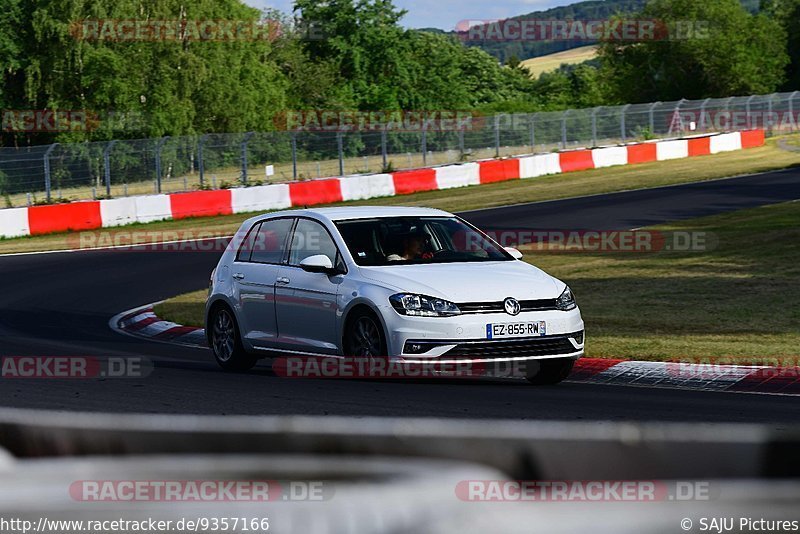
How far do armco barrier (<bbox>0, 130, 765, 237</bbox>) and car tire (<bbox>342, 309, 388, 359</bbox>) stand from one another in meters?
23.1

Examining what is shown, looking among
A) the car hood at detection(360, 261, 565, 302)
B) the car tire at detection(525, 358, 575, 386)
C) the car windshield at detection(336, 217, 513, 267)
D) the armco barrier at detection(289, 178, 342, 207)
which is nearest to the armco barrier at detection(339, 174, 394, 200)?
the armco barrier at detection(289, 178, 342, 207)

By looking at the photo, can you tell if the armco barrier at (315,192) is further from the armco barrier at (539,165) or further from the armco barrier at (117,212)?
the armco barrier at (539,165)

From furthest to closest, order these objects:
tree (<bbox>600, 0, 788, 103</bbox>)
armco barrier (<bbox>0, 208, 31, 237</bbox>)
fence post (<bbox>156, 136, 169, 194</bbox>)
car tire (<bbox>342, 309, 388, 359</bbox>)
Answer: tree (<bbox>600, 0, 788, 103</bbox>) < fence post (<bbox>156, 136, 169, 194</bbox>) < armco barrier (<bbox>0, 208, 31, 237</bbox>) < car tire (<bbox>342, 309, 388, 359</bbox>)

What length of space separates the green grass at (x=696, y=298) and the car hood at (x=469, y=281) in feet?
5.42

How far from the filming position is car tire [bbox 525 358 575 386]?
1030cm

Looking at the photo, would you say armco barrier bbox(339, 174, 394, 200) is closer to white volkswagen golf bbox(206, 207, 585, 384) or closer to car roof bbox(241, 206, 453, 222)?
white volkswagen golf bbox(206, 207, 585, 384)

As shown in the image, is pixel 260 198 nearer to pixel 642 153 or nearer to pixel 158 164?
pixel 158 164

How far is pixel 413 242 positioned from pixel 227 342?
7.38 ft

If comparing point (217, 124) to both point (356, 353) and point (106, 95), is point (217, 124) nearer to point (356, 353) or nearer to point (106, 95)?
point (106, 95)

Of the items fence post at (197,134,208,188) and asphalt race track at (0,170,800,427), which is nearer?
asphalt race track at (0,170,800,427)

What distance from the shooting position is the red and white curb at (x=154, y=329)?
49.6 feet

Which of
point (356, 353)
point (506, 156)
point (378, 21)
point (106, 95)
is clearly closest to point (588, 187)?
point (506, 156)

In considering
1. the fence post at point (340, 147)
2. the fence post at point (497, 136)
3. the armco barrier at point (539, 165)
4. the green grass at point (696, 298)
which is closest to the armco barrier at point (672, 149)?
the armco barrier at point (539, 165)

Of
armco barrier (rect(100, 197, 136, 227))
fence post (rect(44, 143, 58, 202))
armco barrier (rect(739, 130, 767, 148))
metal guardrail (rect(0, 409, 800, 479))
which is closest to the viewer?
metal guardrail (rect(0, 409, 800, 479))
